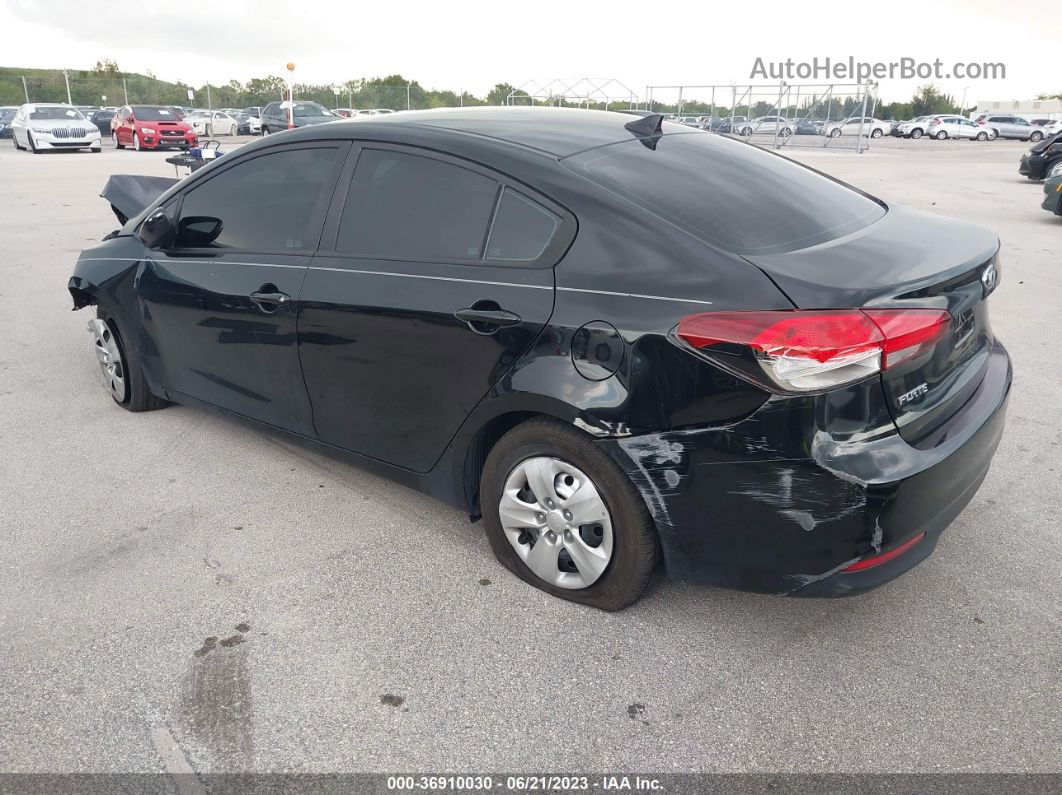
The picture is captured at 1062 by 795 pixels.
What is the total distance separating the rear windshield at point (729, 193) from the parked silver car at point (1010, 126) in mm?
50876

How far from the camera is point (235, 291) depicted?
145 inches

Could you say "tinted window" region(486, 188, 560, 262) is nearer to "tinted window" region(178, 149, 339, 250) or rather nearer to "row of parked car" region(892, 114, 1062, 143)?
"tinted window" region(178, 149, 339, 250)

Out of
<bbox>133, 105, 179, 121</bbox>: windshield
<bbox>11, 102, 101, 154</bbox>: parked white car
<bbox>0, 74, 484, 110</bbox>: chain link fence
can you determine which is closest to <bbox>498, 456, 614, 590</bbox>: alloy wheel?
<bbox>11, 102, 101, 154</bbox>: parked white car

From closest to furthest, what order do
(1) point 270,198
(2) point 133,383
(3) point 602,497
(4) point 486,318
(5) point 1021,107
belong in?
(3) point 602,497
(4) point 486,318
(1) point 270,198
(2) point 133,383
(5) point 1021,107

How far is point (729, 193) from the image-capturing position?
9.69 ft

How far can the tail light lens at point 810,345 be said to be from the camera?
7.52ft

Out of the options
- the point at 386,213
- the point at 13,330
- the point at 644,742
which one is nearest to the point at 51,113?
the point at 13,330

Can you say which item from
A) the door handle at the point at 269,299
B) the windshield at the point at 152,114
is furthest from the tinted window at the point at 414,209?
the windshield at the point at 152,114

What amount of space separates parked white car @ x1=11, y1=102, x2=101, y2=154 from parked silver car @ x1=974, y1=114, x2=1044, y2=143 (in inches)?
1743

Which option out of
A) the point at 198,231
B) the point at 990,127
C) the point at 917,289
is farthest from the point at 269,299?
the point at 990,127

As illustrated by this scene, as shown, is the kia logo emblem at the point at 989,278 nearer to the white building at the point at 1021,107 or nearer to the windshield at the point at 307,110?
the windshield at the point at 307,110

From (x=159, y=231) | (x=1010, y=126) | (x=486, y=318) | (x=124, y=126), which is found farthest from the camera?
(x=1010, y=126)

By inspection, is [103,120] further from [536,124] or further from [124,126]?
[536,124]

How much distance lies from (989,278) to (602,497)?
1522mm
